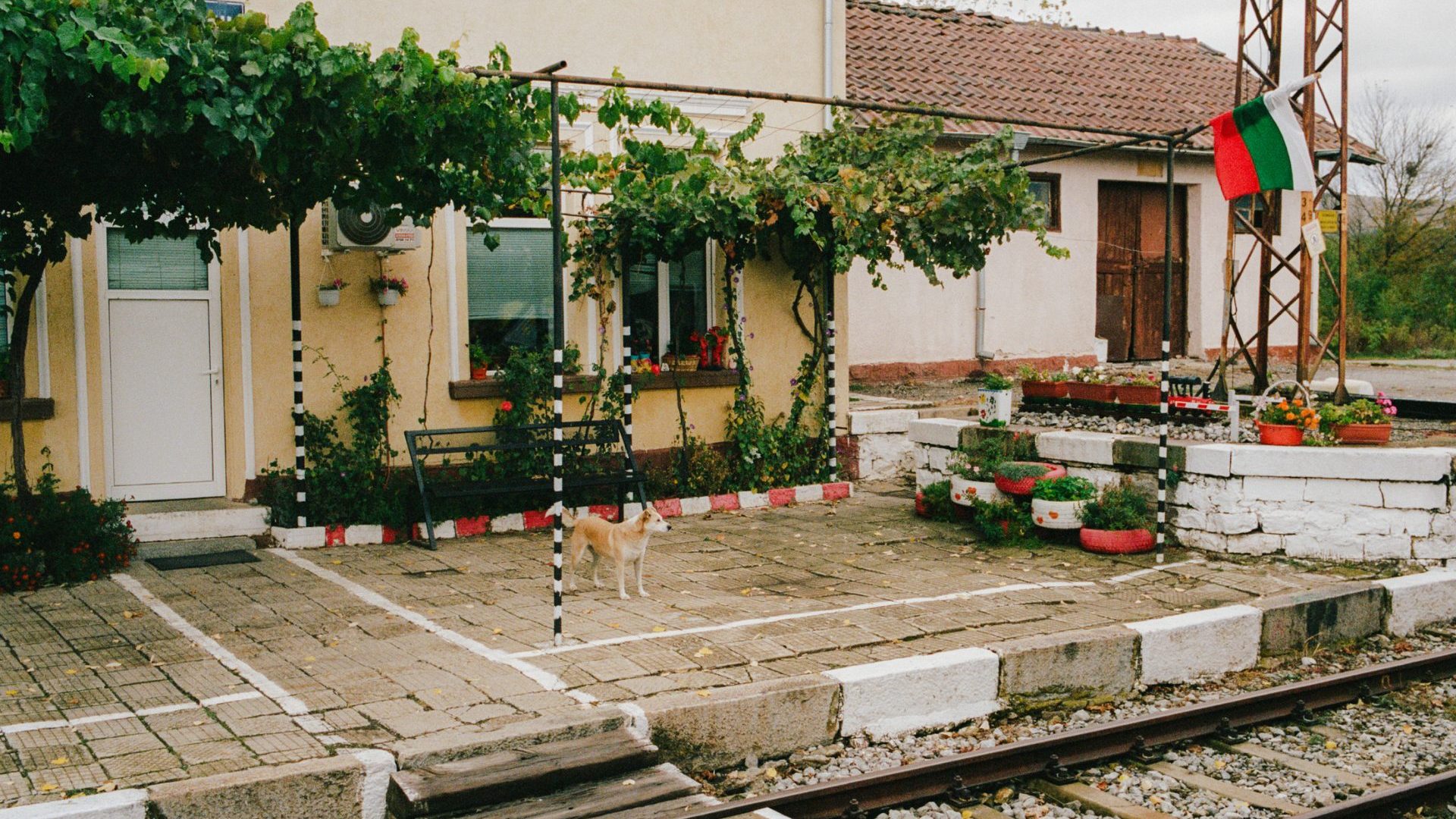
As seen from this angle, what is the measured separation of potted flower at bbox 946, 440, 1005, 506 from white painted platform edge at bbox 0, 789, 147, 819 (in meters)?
7.59

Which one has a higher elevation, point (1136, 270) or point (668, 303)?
point (1136, 270)

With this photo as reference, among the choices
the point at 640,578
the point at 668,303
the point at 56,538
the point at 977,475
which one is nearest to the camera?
the point at 640,578

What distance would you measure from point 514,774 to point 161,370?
6106mm

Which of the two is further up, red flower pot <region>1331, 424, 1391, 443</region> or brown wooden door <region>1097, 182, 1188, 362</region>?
brown wooden door <region>1097, 182, 1188, 362</region>

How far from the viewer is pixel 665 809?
5.30 metres

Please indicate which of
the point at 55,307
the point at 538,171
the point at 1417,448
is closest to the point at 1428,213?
the point at 1417,448

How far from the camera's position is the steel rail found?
552cm

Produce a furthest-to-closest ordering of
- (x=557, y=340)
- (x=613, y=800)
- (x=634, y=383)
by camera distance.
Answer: (x=634, y=383), (x=557, y=340), (x=613, y=800)

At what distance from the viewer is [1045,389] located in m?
12.7

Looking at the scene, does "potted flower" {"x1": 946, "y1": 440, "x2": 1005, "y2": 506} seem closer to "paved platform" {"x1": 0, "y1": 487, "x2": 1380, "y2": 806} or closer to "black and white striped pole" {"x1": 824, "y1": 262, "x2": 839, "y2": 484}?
"paved platform" {"x1": 0, "y1": 487, "x2": 1380, "y2": 806}

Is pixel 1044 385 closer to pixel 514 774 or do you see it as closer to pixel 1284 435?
pixel 1284 435

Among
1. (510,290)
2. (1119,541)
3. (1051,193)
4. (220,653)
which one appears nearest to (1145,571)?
(1119,541)

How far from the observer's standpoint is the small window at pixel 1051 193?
60.3 feet

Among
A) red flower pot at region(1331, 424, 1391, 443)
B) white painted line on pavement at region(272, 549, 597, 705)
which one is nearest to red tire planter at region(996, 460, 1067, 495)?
red flower pot at region(1331, 424, 1391, 443)
